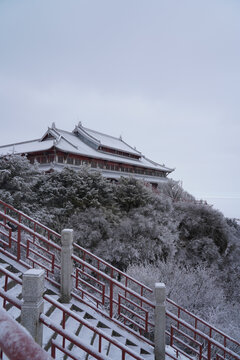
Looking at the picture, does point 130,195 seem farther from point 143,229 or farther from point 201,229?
point 201,229

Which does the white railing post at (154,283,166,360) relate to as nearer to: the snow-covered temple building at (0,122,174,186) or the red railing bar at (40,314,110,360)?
the red railing bar at (40,314,110,360)

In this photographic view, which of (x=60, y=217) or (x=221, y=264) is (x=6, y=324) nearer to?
(x=60, y=217)

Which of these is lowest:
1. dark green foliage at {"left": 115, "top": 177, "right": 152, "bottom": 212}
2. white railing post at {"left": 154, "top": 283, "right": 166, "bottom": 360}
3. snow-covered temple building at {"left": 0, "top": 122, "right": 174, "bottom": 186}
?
white railing post at {"left": 154, "top": 283, "right": 166, "bottom": 360}

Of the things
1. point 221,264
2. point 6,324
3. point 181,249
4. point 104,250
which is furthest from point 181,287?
point 6,324

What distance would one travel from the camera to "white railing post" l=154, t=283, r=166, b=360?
5.14 metres

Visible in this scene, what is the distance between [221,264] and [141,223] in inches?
254

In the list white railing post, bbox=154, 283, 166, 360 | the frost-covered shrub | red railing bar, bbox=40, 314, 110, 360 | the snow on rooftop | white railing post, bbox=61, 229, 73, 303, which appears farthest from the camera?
the snow on rooftop

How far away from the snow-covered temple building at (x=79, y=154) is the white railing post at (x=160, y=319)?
11.7 metres

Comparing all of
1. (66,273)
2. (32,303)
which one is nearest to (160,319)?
(66,273)

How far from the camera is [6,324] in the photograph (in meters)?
1.17

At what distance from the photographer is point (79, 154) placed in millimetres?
20984

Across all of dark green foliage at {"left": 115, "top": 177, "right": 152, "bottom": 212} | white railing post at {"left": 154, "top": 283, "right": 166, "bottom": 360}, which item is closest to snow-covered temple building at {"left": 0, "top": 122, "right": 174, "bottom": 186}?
dark green foliage at {"left": 115, "top": 177, "right": 152, "bottom": 212}

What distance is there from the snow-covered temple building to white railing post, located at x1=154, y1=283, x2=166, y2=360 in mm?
11743

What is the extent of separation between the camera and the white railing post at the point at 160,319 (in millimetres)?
5141
